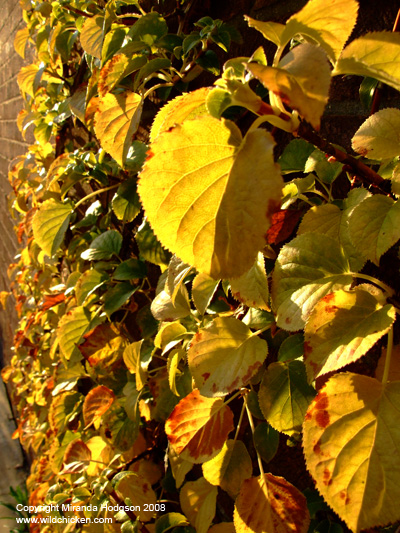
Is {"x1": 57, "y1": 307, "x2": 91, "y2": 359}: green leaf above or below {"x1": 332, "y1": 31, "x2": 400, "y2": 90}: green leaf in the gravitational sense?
below

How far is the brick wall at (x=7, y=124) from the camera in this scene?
2.59 metres

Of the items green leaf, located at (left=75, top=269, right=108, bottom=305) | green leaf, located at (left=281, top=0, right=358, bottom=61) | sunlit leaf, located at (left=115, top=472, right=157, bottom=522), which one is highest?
green leaf, located at (left=281, top=0, right=358, bottom=61)

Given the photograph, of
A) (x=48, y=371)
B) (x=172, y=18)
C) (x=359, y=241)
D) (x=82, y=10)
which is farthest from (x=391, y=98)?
(x=48, y=371)

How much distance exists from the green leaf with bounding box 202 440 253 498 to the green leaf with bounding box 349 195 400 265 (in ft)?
1.46

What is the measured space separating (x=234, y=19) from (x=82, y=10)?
49 cm

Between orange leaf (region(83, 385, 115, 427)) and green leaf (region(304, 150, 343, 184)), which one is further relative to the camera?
orange leaf (region(83, 385, 115, 427))

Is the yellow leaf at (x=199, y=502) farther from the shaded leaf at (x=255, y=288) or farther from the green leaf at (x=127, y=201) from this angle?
the green leaf at (x=127, y=201)

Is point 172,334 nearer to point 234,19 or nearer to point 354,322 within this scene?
point 354,322

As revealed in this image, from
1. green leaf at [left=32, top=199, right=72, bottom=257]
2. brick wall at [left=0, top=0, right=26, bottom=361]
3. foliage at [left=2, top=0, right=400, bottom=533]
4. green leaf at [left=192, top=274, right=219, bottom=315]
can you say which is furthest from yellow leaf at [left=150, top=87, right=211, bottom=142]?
brick wall at [left=0, top=0, right=26, bottom=361]

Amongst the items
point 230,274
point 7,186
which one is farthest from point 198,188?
point 7,186

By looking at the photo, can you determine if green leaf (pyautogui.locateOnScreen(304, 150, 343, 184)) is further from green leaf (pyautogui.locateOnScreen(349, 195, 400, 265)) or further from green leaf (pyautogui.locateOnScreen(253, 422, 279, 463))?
green leaf (pyautogui.locateOnScreen(253, 422, 279, 463))

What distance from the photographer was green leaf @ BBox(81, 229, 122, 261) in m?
1.16

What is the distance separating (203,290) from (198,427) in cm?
20

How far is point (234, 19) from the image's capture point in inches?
33.4
